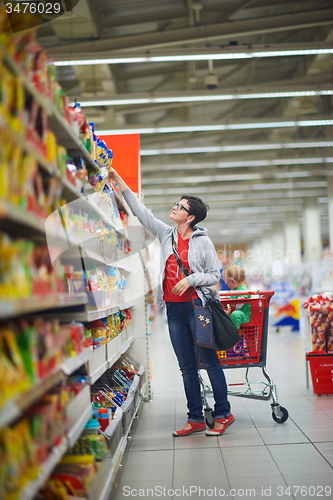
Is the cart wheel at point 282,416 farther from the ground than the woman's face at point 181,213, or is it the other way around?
the woman's face at point 181,213

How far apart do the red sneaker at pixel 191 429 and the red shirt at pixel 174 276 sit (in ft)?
3.07

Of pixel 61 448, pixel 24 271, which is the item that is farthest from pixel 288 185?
pixel 24 271

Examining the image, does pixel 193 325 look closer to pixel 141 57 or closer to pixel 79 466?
pixel 79 466

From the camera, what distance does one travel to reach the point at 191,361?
3.93 metres

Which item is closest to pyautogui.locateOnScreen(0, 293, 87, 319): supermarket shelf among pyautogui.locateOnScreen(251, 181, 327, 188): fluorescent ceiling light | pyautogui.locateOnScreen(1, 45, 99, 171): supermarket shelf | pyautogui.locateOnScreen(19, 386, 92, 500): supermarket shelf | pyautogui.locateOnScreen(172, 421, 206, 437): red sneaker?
pyautogui.locateOnScreen(19, 386, 92, 500): supermarket shelf

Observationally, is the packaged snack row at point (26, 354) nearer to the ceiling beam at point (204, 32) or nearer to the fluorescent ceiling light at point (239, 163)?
the ceiling beam at point (204, 32)

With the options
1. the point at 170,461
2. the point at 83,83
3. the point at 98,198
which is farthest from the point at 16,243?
the point at 83,83

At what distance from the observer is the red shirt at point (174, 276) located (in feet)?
12.7

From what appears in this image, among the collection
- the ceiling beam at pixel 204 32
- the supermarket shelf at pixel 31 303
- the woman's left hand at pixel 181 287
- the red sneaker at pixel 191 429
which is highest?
the ceiling beam at pixel 204 32

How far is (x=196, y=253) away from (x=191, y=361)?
2.66 feet

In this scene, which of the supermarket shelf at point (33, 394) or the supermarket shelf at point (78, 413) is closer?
the supermarket shelf at point (33, 394)

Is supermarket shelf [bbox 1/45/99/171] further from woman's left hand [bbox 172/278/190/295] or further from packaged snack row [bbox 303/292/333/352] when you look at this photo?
packaged snack row [bbox 303/292/333/352]

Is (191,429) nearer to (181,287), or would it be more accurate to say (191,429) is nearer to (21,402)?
(181,287)

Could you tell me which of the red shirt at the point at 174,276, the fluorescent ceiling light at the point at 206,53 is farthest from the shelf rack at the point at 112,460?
the fluorescent ceiling light at the point at 206,53
